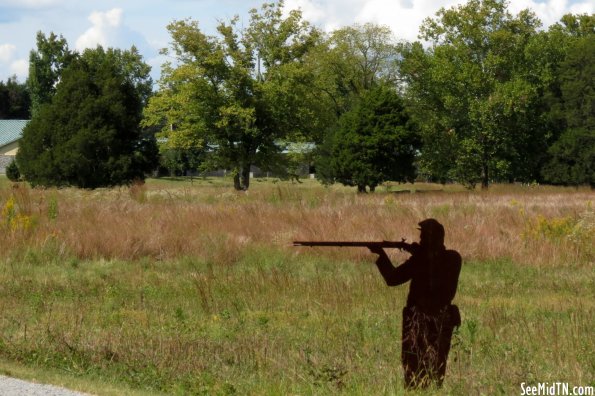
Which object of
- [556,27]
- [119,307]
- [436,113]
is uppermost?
[556,27]

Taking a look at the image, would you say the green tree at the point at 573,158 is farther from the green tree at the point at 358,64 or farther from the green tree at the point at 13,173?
the green tree at the point at 13,173

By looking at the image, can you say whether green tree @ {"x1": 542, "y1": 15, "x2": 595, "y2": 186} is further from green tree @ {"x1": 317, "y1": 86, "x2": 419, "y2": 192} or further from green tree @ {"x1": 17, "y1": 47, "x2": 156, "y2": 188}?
green tree @ {"x1": 17, "y1": 47, "x2": 156, "y2": 188}

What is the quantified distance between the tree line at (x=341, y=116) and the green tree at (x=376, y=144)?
3.6 inches

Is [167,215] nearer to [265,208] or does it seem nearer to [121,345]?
[265,208]

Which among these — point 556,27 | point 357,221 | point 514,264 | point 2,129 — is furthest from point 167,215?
point 2,129

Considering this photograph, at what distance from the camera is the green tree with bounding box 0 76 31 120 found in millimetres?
104375

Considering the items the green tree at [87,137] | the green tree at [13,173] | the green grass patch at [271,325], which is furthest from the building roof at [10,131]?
the green grass patch at [271,325]

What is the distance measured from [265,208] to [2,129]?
67.6 m

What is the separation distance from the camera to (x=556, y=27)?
247ft

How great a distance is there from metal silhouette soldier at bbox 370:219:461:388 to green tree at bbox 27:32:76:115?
85.6 m

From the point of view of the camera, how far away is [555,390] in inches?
274

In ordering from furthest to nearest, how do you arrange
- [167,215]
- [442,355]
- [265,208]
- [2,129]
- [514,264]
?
1. [2,129]
2. [265,208]
3. [167,215]
4. [514,264]
5. [442,355]

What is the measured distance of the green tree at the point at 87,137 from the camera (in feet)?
147

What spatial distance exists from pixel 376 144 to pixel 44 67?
47930mm
